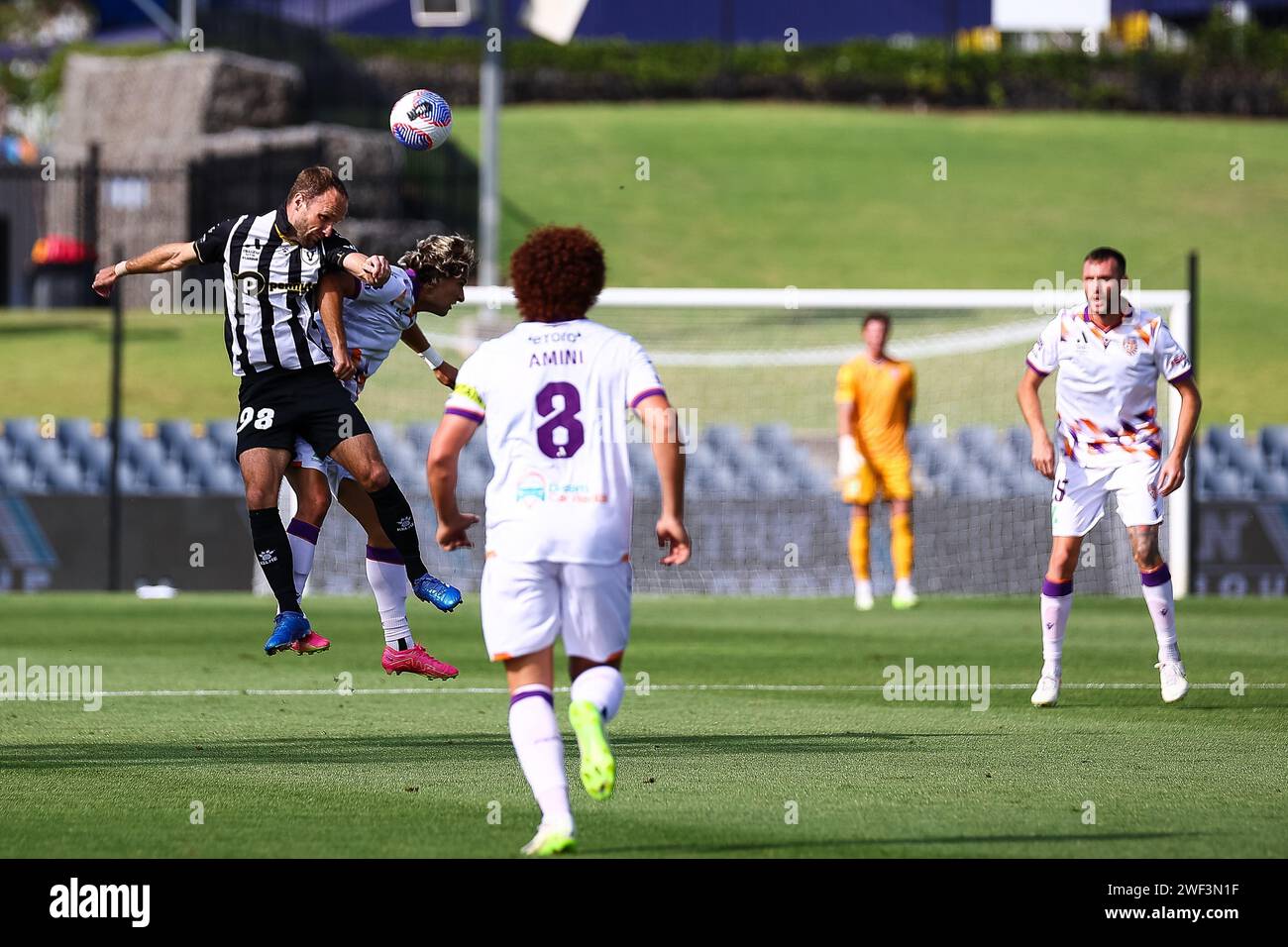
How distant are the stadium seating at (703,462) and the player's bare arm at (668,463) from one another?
43.5ft

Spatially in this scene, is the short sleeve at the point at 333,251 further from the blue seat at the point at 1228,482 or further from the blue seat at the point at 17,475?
the blue seat at the point at 1228,482

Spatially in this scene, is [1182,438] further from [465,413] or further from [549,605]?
[465,413]

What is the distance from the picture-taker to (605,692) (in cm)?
538

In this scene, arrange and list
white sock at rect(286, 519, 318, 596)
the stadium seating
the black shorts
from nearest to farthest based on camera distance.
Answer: the black shorts, white sock at rect(286, 519, 318, 596), the stadium seating

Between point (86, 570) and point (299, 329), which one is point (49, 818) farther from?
point (86, 570)

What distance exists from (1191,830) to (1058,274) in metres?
30.8

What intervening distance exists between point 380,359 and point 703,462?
1102cm

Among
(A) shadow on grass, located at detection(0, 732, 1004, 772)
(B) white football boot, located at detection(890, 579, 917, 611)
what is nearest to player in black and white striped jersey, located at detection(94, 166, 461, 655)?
(A) shadow on grass, located at detection(0, 732, 1004, 772)

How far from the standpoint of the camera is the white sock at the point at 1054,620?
9.16m

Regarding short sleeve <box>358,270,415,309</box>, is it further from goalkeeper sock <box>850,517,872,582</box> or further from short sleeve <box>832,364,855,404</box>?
goalkeeper sock <box>850,517,872,582</box>

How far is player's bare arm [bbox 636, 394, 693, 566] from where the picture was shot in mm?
5320

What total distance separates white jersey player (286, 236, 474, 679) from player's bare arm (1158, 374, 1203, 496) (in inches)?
131

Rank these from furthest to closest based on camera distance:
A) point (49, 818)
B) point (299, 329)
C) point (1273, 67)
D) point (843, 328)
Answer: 1. point (1273, 67)
2. point (843, 328)
3. point (299, 329)
4. point (49, 818)

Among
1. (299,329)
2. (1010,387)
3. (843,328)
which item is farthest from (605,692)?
(843,328)
